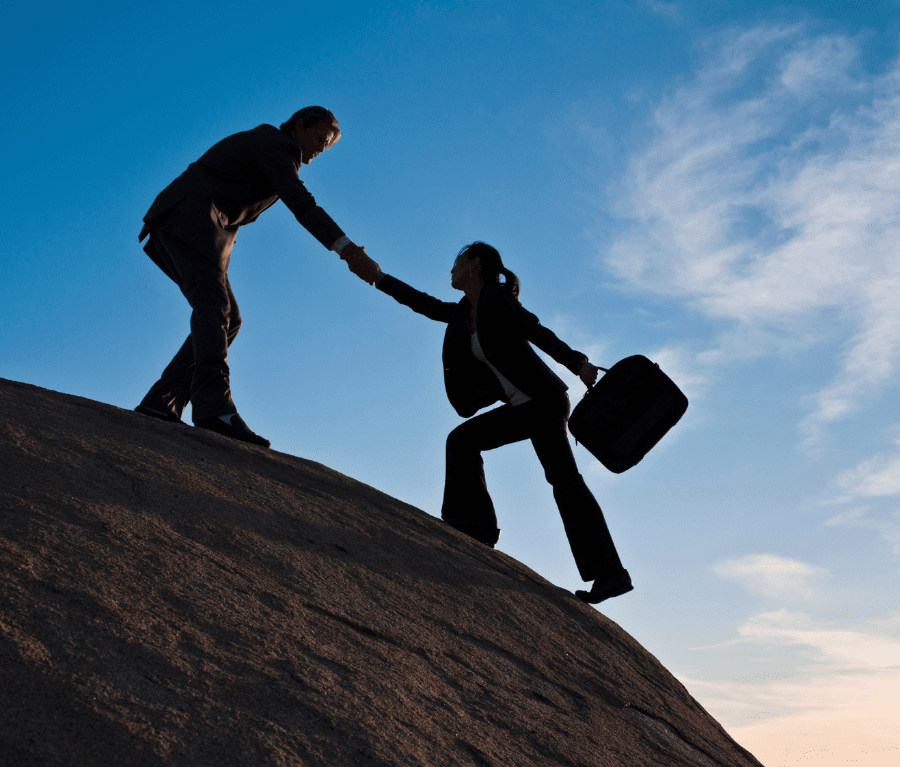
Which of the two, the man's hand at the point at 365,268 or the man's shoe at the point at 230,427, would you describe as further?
the man's hand at the point at 365,268

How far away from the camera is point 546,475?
4.07m

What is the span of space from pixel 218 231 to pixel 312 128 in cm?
83

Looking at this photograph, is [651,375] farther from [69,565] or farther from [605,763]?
[69,565]

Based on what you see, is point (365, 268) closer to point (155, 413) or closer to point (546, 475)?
point (155, 413)

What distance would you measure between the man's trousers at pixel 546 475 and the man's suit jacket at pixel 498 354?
0.31 ft

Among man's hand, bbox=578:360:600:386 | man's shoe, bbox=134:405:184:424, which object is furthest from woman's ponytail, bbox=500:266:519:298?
man's shoe, bbox=134:405:184:424

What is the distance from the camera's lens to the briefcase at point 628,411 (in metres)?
3.87

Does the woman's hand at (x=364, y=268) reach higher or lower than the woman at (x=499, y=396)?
higher

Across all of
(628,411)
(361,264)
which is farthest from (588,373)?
(361,264)

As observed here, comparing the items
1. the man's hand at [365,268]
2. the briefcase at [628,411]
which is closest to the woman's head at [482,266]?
the man's hand at [365,268]

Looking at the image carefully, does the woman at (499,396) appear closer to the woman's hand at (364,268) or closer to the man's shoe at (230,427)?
the woman's hand at (364,268)

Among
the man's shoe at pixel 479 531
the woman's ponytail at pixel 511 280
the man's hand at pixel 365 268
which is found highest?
the woman's ponytail at pixel 511 280

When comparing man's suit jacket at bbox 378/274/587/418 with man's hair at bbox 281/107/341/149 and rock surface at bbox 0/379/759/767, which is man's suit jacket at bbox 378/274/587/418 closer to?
rock surface at bbox 0/379/759/767

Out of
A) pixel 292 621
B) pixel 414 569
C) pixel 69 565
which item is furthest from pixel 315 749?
pixel 414 569
